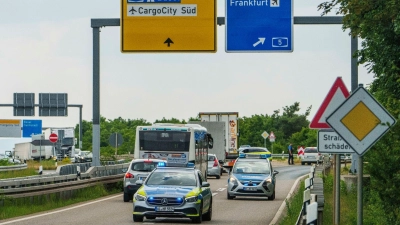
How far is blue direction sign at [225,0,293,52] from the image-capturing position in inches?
1046

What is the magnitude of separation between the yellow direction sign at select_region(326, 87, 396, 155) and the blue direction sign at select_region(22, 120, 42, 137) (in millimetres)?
91991

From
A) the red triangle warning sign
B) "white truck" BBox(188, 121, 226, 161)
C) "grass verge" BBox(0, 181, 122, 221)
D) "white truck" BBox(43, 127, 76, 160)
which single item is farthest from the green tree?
"white truck" BBox(43, 127, 76, 160)

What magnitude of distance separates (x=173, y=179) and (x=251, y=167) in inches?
458

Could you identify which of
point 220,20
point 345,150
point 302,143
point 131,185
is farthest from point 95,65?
point 302,143

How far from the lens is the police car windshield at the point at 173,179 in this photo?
23625 millimetres

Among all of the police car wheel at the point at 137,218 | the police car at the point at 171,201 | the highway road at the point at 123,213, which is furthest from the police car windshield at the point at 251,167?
the police car wheel at the point at 137,218

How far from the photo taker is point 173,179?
23.8 m

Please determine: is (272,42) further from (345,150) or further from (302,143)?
(302,143)

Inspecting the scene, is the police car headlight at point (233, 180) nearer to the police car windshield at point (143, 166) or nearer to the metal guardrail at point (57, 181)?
the police car windshield at point (143, 166)

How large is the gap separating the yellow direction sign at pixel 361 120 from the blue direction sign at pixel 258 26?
14.2 m

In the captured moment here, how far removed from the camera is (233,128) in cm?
6303

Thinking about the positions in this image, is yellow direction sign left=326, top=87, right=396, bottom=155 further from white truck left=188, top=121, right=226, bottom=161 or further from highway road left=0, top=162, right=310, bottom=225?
white truck left=188, top=121, right=226, bottom=161

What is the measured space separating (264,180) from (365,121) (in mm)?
21726

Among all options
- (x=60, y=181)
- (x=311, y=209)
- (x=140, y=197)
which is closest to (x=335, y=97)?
(x=311, y=209)
